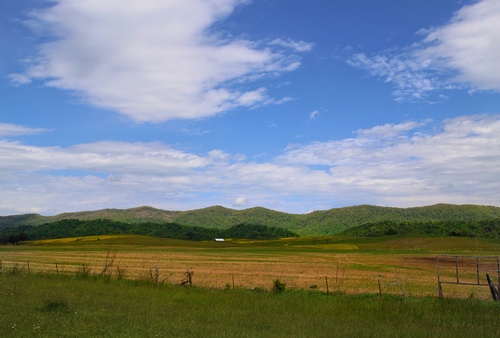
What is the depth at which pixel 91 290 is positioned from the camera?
21797 mm

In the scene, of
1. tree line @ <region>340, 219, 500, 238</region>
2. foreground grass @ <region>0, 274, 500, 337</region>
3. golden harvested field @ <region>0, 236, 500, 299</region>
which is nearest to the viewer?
foreground grass @ <region>0, 274, 500, 337</region>

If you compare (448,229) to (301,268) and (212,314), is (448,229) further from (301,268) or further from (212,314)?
(212,314)

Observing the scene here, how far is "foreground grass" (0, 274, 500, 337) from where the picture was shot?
1306 cm

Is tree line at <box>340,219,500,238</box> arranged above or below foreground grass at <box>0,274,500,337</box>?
below

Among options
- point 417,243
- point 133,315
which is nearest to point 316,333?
point 133,315

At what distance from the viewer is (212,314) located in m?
16.8

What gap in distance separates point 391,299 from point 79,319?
51.0 feet

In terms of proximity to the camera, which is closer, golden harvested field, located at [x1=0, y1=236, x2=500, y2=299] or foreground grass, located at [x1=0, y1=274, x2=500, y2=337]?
foreground grass, located at [x1=0, y1=274, x2=500, y2=337]

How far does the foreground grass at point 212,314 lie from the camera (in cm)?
1306

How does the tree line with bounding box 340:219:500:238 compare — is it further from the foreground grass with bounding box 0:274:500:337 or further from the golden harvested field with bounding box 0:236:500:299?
the foreground grass with bounding box 0:274:500:337

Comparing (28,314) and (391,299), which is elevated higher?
(28,314)

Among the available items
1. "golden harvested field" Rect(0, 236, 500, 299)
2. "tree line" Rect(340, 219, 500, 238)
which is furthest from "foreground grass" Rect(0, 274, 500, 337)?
"tree line" Rect(340, 219, 500, 238)

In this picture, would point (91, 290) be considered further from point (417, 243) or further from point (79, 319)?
point (417, 243)

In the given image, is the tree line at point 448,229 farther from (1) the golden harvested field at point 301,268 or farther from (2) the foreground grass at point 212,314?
(2) the foreground grass at point 212,314
